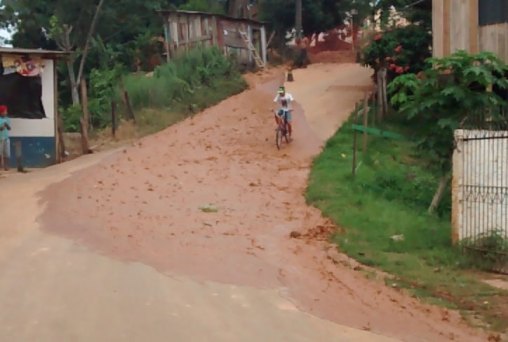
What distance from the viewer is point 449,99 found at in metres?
13.4

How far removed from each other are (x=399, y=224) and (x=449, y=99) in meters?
2.22

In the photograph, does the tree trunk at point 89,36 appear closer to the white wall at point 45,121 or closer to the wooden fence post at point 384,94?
the white wall at point 45,121

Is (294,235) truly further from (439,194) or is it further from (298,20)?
(298,20)

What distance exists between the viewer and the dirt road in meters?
7.75

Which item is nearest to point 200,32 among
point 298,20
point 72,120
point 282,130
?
point 298,20

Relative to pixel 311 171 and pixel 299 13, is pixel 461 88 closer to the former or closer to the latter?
pixel 311 171

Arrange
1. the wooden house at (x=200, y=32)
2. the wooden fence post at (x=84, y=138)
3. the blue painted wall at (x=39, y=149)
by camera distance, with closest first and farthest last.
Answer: the blue painted wall at (x=39, y=149), the wooden fence post at (x=84, y=138), the wooden house at (x=200, y=32)

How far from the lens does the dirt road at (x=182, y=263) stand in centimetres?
775

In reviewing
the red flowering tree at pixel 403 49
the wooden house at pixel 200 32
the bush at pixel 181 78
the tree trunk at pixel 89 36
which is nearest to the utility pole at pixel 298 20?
the wooden house at pixel 200 32

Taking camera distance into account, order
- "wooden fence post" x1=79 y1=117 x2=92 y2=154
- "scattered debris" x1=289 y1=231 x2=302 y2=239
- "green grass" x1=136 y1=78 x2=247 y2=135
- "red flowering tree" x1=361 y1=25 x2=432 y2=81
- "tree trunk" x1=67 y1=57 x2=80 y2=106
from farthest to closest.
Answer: "tree trunk" x1=67 y1=57 x2=80 y2=106 < "green grass" x1=136 y1=78 x2=247 y2=135 < "red flowering tree" x1=361 y1=25 x2=432 y2=81 < "wooden fence post" x1=79 y1=117 x2=92 y2=154 < "scattered debris" x1=289 y1=231 x2=302 y2=239

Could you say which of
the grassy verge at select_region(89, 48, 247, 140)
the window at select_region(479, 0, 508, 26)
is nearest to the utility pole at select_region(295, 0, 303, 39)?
the grassy verge at select_region(89, 48, 247, 140)

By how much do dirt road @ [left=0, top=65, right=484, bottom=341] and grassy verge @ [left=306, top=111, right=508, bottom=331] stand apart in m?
0.40

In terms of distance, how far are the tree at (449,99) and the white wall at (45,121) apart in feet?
35.7

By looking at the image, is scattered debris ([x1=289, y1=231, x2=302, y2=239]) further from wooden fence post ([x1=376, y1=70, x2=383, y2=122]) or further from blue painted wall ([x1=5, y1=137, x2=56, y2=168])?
wooden fence post ([x1=376, y1=70, x2=383, y2=122])
